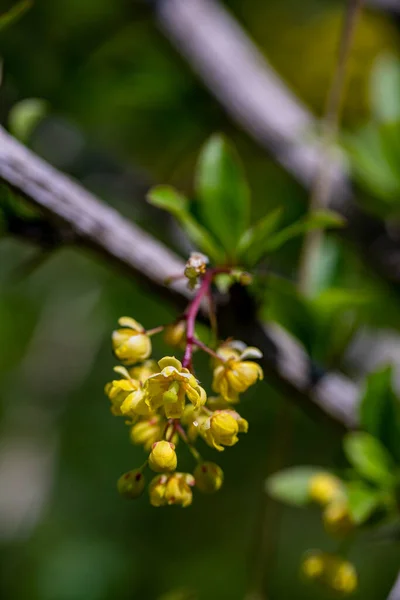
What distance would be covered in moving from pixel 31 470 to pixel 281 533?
69cm

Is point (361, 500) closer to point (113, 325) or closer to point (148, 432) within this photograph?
point (148, 432)

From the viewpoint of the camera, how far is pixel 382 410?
2.52 ft

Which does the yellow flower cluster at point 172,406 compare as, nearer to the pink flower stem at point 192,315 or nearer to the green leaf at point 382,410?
the pink flower stem at point 192,315

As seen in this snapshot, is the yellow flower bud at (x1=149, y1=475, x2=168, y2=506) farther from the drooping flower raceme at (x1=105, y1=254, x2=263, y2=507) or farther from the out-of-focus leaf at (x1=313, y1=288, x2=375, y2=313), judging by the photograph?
the out-of-focus leaf at (x1=313, y1=288, x2=375, y2=313)

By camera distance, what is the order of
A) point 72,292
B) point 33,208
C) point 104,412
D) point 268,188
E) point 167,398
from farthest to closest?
1. point 104,412
2. point 72,292
3. point 268,188
4. point 33,208
5. point 167,398

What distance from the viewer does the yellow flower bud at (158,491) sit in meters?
0.56

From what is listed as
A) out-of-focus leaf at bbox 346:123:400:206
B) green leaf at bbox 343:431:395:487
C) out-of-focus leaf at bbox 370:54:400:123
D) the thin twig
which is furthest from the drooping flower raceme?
out-of-focus leaf at bbox 370:54:400:123

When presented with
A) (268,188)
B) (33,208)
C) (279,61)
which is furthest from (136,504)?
(33,208)

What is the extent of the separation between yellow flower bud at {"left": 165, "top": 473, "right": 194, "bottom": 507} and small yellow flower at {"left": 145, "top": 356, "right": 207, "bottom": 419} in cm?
7

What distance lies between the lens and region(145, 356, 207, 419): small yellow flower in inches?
20.2

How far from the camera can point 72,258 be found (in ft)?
5.71

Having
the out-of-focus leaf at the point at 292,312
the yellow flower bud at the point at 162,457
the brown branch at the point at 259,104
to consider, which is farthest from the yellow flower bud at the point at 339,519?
the brown branch at the point at 259,104

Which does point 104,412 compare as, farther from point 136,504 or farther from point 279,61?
point 279,61

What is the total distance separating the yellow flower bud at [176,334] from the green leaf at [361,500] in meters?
0.26
